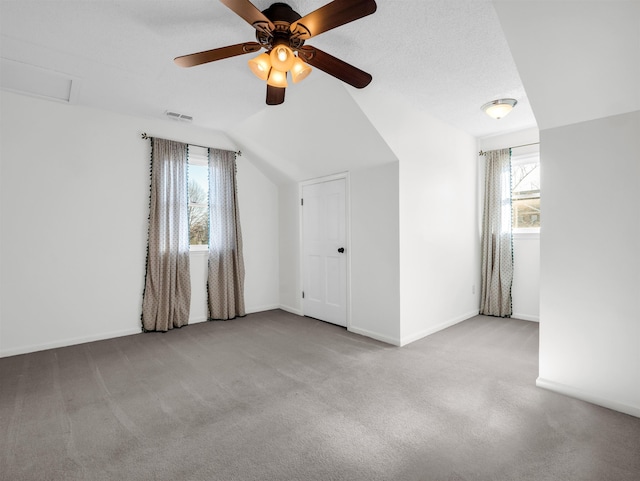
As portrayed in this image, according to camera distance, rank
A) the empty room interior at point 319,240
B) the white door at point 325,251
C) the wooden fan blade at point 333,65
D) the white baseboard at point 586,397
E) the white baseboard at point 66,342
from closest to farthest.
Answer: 1. the empty room interior at point 319,240
2. the wooden fan blade at point 333,65
3. the white baseboard at point 586,397
4. the white baseboard at point 66,342
5. the white door at point 325,251

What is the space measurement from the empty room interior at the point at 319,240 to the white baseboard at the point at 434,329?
32 mm

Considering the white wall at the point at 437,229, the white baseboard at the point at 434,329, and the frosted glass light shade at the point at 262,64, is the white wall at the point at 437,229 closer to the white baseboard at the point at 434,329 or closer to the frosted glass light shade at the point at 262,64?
the white baseboard at the point at 434,329

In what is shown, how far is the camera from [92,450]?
5.90ft

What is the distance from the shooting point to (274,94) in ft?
7.86

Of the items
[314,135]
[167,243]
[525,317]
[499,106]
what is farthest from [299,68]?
[525,317]

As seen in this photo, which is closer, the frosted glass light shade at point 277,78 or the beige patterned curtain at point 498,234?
the frosted glass light shade at point 277,78

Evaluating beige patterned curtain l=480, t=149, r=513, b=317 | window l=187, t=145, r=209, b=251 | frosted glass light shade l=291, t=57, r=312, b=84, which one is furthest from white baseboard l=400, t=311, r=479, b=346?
window l=187, t=145, r=209, b=251

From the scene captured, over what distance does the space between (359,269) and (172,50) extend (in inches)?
111

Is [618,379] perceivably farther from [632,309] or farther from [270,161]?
[270,161]

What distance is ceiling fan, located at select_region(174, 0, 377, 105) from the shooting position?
5.29 feet

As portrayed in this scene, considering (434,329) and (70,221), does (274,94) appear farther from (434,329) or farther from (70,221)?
(434,329)

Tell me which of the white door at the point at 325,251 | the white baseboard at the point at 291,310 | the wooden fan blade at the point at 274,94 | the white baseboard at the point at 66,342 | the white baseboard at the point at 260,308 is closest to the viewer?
the wooden fan blade at the point at 274,94

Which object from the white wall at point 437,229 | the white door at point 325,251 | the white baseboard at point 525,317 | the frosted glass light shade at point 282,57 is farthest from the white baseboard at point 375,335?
the frosted glass light shade at point 282,57

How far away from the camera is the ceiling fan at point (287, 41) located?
161 cm
